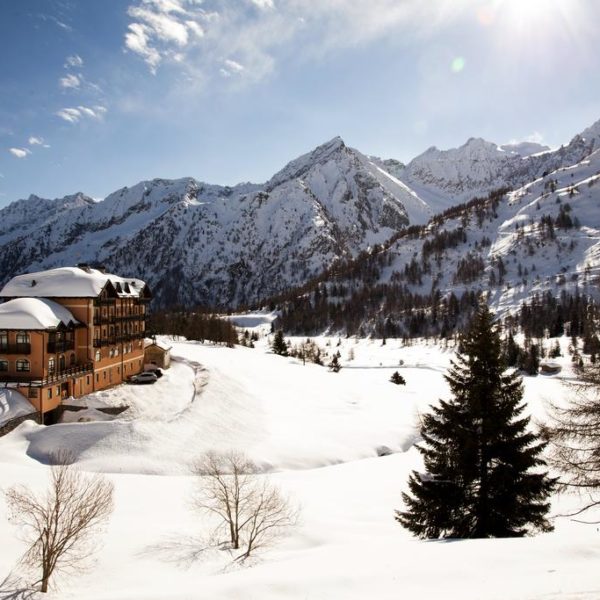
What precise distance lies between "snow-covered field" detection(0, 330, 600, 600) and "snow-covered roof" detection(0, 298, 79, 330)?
9750 millimetres

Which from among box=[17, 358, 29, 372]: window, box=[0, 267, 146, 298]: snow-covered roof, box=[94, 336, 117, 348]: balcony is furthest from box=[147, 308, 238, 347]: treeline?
box=[17, 358, 29, 372]: window

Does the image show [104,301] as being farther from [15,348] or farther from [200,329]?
[200,329]

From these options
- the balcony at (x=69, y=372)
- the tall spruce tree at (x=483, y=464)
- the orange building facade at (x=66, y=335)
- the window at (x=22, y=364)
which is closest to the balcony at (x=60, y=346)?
the orange building facade at (x=66, y=335)

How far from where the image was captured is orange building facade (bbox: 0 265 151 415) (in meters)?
46.9

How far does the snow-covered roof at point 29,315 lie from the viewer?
4678 cm

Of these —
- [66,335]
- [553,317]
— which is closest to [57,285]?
[66,335]

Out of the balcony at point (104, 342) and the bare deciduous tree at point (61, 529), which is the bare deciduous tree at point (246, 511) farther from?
the balcony at point (104, 342)

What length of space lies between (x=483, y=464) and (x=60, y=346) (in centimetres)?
4436

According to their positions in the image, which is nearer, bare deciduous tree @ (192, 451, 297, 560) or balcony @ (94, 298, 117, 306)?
bare deciduous tree @ (192, 451, 297, 560)

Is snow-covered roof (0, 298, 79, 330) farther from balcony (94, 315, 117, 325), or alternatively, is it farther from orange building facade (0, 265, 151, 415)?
balcony (94, 315, 117, 325)

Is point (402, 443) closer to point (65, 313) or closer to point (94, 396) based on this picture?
point (94, 396)

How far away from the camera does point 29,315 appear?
155 feet

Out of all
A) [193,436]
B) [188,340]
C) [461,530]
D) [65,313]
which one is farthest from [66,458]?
[188,340]

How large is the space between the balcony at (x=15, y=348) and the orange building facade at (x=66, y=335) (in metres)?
0.09
